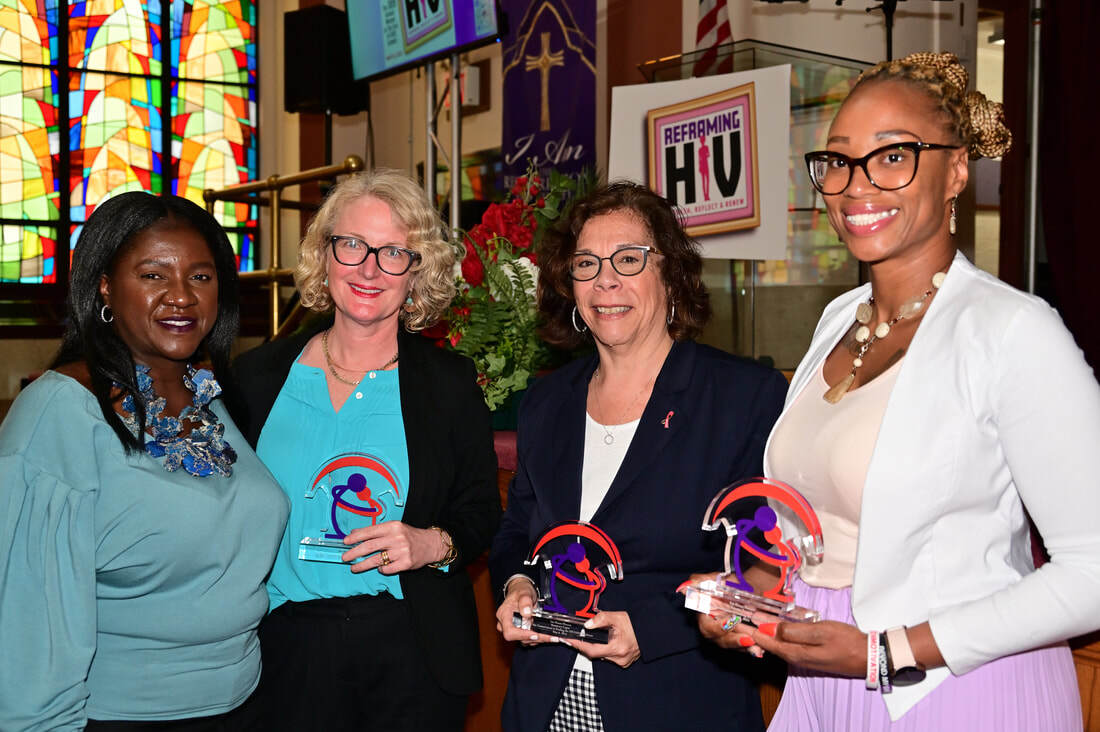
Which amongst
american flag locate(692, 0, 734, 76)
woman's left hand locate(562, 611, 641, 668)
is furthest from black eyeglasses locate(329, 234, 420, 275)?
american flag locate(692, 0, 734, 76)

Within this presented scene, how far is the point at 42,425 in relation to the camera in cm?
151

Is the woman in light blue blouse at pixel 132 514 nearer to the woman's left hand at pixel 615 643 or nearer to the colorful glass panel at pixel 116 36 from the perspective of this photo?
the woman's left hand at pixel 615 643

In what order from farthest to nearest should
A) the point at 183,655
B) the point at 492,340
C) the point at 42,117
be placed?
the point at 42,117 < the point at 492,340 < the point at 183,655

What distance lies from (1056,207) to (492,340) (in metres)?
4.19

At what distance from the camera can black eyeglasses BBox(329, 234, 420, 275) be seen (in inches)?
81.0

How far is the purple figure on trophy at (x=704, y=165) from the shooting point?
143 inches

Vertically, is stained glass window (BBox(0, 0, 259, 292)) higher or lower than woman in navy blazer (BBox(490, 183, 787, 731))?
higher

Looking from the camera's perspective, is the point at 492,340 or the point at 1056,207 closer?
the point at 492,340

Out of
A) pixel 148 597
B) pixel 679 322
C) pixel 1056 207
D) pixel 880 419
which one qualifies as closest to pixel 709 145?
pixel 679 322

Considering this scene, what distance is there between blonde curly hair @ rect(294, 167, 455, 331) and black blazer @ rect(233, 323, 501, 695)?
92 millimetres

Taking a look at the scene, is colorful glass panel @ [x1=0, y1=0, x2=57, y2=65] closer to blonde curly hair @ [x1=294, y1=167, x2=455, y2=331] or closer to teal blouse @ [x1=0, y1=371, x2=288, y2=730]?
blonde curly hair @ [x1=294, y1=167, x2=455, y2=331]

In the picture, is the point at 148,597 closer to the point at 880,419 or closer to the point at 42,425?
the point at 42,425

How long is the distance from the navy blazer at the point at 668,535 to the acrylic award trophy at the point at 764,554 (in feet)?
0.84

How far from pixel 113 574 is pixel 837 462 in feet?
3.74
